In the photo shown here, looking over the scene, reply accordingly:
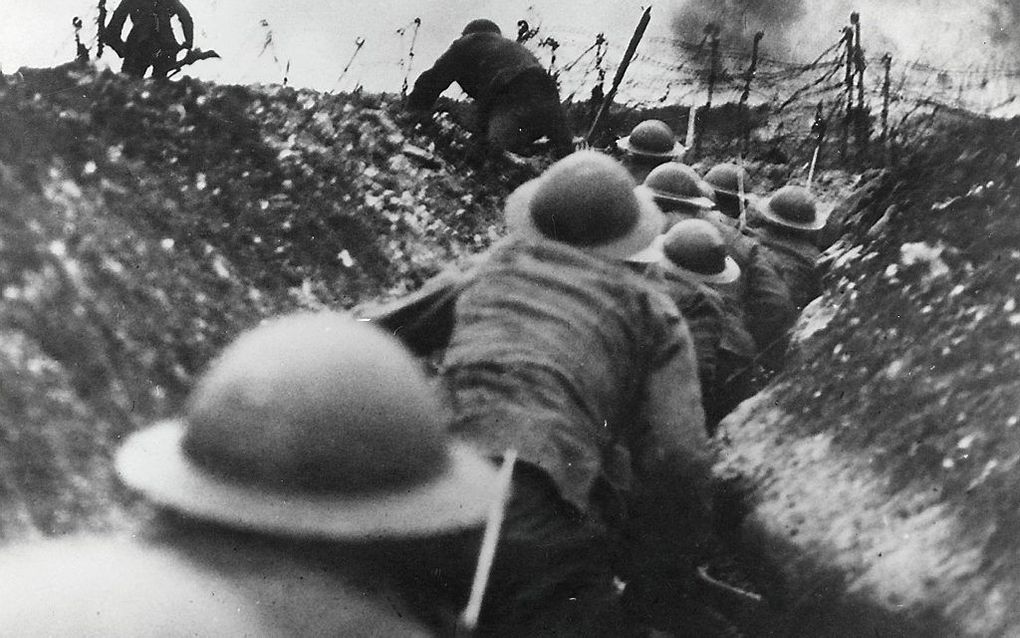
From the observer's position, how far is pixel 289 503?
1.64 meters

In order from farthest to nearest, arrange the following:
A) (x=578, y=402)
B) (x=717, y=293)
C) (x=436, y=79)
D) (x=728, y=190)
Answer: (x=728, y=190)
(x=717, y=293)
(x=436, y=79)
(x=578, y=402)

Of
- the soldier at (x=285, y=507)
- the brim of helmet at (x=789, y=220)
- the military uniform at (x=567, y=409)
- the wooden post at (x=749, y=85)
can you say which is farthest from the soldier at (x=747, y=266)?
the soldier at (x=285, y=507)

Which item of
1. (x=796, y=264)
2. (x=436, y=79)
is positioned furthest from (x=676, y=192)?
(x=436, y=79)

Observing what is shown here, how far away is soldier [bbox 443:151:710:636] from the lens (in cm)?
209

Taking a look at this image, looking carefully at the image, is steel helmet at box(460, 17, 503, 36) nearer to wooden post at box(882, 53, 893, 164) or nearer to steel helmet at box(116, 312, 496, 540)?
wooden post at box(882, 53, 893, 164)

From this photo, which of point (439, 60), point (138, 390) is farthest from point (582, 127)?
point (138, 390)

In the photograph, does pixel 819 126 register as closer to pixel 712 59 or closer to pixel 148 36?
pixel 712 59

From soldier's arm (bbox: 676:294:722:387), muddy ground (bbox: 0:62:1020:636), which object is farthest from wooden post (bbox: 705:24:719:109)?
soldier's arm (bbox: 676:294:722:387)

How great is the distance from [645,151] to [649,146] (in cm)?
2

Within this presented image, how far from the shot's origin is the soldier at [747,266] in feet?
11.0

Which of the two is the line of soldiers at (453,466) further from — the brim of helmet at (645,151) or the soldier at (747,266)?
the brim of helmet at (645,151)

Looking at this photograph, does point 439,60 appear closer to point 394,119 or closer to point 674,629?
point 394,119

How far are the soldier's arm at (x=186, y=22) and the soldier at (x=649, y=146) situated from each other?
1435mm

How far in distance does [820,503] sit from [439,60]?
5.42ft
